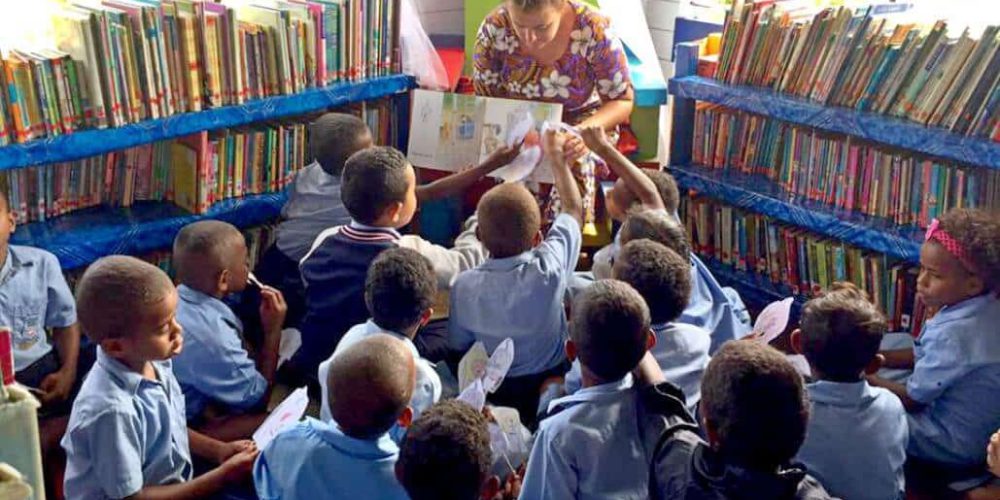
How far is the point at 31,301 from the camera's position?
10.3 ft

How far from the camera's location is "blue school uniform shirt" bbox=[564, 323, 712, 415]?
105 inches

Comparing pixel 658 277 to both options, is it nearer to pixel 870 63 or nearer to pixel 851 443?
pixel 851 443

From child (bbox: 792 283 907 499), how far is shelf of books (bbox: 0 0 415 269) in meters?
2.14

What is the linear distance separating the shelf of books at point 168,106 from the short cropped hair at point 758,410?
7.35 ft

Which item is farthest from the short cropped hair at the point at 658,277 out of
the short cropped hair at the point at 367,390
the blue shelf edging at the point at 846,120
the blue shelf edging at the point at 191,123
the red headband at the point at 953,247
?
the blue shelf edging at the point at 191,123

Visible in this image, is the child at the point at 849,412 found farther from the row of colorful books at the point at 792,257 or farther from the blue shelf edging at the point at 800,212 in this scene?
the row of colorful books at the point at 792,257

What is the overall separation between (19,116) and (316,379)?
119 cm

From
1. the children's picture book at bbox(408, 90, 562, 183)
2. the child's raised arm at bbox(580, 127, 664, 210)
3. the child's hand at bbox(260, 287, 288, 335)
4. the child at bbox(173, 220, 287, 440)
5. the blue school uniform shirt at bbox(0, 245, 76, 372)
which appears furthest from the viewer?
the children's picture book at bbox(408, 90, 562, 183)

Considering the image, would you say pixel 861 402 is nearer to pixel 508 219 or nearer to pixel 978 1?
pixel 508 219

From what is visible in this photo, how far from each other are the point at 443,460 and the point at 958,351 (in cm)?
159

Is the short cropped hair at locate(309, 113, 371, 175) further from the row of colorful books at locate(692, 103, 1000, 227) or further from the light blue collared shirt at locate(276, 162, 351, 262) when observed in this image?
the row of colorful books at locate(692, 103, 1000, 227)

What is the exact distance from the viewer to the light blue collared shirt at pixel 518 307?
2986 millimetres

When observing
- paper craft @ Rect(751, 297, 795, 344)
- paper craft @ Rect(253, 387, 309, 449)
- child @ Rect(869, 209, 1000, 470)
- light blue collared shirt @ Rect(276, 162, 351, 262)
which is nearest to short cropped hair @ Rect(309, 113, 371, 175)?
light blue collared shirt @ Rect(276, 162, 351, 262)

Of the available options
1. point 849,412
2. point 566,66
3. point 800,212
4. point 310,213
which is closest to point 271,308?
point 310,213
